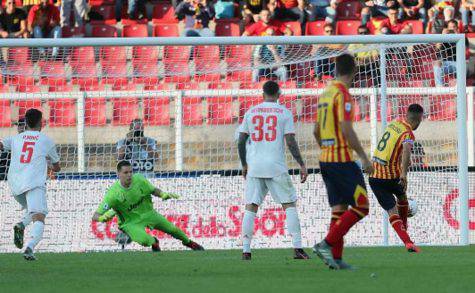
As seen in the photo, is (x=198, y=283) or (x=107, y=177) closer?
(x=198, y=283)

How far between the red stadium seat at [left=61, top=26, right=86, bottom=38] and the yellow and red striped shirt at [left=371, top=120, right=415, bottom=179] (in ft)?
35.2

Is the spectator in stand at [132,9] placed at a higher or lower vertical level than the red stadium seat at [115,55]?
higher

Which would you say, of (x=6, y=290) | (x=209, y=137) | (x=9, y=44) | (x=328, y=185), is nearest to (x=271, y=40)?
(x=209, y=137)

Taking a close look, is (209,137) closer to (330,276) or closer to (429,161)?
(429,161)

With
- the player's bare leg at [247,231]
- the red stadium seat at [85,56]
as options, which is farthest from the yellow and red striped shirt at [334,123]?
the red stadium seat at [85,56]

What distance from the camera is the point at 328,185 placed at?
385 inches

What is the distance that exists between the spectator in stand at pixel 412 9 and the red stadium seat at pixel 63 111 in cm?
872

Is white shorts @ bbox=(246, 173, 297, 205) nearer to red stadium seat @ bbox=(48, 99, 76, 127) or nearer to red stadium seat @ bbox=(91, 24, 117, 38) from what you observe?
red stadium seat @ bbox=(48, 99, 76, 127)

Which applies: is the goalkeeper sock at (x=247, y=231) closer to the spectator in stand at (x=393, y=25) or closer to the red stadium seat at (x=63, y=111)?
the red stadium seat at (x=63, y=111)

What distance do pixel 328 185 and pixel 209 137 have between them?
20.9 ft

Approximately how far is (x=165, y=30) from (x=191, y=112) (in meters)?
7.13

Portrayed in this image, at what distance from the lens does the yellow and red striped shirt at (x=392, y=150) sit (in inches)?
506

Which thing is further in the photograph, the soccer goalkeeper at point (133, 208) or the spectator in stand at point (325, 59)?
the spectator in stand at point (325, 59)

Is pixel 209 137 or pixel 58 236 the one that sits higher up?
pixel 209 137
